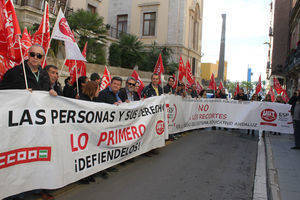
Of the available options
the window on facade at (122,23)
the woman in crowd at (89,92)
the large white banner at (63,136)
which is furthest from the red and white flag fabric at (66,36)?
the window on facade at (122,23)

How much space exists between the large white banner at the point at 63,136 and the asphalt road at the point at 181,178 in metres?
0.28

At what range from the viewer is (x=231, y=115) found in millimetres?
11516

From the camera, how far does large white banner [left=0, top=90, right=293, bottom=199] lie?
341cm

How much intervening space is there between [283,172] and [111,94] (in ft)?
12.6

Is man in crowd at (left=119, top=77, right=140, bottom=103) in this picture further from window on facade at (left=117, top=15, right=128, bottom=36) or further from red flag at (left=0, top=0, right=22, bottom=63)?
window on facade at (left=117, top=15, right=128, bottom=36)

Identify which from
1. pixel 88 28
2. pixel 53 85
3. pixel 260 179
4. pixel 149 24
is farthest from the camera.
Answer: pixel 149 24

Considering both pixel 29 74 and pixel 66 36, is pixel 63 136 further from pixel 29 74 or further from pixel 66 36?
pixel 66 36

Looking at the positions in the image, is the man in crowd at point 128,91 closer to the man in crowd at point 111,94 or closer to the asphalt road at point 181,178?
the man in crowd at point 111,94

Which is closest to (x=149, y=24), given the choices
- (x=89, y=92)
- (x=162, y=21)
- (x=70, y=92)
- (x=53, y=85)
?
(x=162, y=21)

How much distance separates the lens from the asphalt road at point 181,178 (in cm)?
441

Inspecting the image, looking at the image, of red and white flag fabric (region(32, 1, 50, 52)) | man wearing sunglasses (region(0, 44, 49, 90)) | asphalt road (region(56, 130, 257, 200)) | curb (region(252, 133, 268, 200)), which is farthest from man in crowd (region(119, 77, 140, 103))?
curb (region(252, 133, 268, 200))

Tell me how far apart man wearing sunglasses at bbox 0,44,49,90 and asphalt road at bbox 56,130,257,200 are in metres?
1.69

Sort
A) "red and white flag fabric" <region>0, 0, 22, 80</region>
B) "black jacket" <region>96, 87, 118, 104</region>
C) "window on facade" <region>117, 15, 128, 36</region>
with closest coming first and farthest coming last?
1. "red and white flag fabric" <region>0, 0, 22, 80</region>
2. "black jacket" <region>96, 87, 118, 104</region>
3. "window on facade" <region>117, 15, 128, 36</region>

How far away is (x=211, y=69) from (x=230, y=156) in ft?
273
